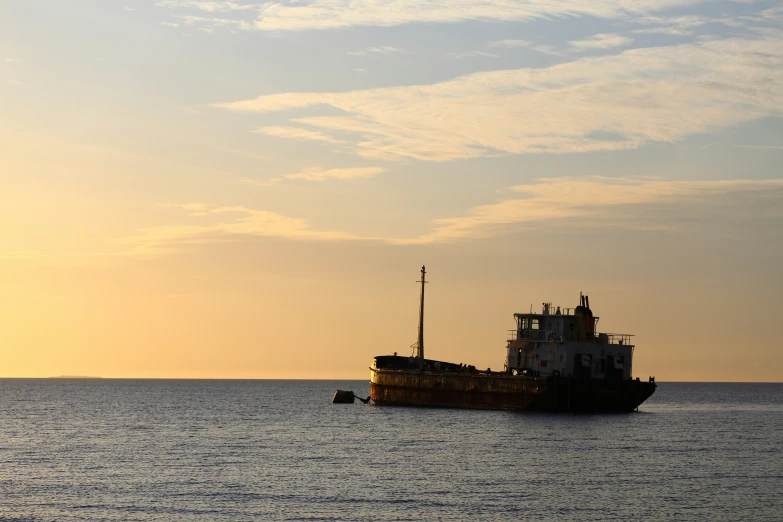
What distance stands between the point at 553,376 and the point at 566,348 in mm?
3200

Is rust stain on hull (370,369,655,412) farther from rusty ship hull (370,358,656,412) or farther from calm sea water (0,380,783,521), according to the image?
calm sea water (0,380,783,521)

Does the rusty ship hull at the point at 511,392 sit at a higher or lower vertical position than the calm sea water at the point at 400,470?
higher

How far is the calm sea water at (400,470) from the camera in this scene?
162 ft

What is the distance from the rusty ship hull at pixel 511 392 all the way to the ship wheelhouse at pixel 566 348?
137 centimetres

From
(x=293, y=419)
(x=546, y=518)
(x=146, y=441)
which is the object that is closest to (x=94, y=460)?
(x=146, y=441)

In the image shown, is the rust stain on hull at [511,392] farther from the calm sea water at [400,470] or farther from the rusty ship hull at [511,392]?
the calm sea water at [400,470]

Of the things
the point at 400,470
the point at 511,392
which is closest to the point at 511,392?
the point at 511,392

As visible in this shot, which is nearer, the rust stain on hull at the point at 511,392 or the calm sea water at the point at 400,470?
the calm sea water at the point at 400,470

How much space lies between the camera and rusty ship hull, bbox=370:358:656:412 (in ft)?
341

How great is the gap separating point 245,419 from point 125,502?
227 ft

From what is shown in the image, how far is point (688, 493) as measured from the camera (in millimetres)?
55312

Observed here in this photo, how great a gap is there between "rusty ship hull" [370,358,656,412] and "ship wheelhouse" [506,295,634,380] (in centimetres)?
137

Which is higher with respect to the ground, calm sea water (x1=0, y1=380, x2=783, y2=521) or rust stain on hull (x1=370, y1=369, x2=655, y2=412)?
rust stain on hull (x1=370, y1=369, x2=655, y2=412)

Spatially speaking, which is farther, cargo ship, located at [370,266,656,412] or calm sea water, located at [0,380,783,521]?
cargo ship, located at [370,266,656,412]
